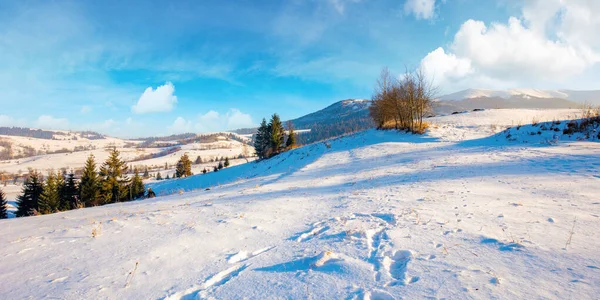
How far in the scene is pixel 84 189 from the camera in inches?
1276

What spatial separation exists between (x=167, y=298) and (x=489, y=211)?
5422 mm

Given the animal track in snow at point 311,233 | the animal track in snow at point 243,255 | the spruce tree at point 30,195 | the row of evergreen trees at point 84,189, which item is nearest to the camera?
the animal track in snow at point 243,255

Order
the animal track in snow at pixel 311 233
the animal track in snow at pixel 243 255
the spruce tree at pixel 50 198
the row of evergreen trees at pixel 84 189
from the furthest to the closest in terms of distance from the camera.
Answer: the row of evergreen trees at pixel 84 189 < the spruce tree at pixel 50 198 < the animal track in snow at pixel 311 233 < the animal track in snow at pixel 243 255

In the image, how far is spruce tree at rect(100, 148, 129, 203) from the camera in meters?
33.3

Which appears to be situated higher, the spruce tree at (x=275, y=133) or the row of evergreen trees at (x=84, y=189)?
the spruce tree at (x=275, y=133)

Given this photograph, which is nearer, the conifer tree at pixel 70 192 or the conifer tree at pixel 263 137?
the conifer tree at pixel 70 192

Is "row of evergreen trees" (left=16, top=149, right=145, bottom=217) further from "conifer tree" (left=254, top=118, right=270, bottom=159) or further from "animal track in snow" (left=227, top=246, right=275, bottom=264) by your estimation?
"animal track in snow" (left=227, top=246, right=275, bottom=264)

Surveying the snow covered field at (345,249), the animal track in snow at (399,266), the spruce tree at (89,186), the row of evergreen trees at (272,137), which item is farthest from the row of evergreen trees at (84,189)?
the animal track in snow at (399,266)

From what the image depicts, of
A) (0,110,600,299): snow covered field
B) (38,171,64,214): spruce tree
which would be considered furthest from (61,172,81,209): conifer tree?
(0,110,600,299): snow covered field

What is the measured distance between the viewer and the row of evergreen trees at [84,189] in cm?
3183

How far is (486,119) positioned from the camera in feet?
78.1

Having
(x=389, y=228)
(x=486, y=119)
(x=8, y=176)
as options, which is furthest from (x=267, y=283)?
(x=8, y=176)

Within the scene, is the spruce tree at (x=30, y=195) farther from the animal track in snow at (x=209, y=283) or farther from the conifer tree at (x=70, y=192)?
the animal track in snow at (x=209, y=283)

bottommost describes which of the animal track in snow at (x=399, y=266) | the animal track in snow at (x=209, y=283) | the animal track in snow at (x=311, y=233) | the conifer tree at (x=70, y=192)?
the conifer tree at (x=70, y=192)
